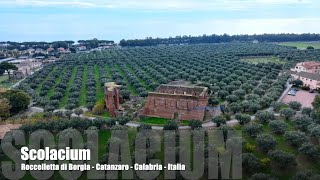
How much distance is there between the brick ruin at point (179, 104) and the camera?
2014 inches

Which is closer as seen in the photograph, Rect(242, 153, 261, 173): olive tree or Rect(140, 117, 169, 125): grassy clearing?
Rect(242, 153, 261, 173): olive tree

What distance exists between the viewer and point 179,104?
5203cm

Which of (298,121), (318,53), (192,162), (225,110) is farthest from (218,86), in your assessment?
(318,53)

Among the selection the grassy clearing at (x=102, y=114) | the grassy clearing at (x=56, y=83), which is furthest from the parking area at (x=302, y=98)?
the grassy clearing at (x=56, y=83)

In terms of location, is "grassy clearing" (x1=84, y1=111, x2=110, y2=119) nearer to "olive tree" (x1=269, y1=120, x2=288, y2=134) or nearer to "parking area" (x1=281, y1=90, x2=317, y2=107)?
"olive tree" (x1=269, y1=120, x2=288, y2=134)

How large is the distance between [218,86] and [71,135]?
129 ft

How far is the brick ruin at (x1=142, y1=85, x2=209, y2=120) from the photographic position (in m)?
51.2

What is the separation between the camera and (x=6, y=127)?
47438 millimetres

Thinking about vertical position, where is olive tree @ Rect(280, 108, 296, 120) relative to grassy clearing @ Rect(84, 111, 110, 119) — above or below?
above

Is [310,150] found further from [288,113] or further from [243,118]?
[288,113]

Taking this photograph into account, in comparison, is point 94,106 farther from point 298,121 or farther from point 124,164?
point 298,121

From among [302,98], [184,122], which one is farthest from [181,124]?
[302,98]

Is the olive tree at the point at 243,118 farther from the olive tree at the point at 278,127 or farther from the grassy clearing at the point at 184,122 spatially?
the grassy clearing at the point at 184,122

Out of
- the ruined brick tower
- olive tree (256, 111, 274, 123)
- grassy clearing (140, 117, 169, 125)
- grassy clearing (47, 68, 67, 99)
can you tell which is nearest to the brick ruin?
grassy clearing (140, 117, 169, 125)
